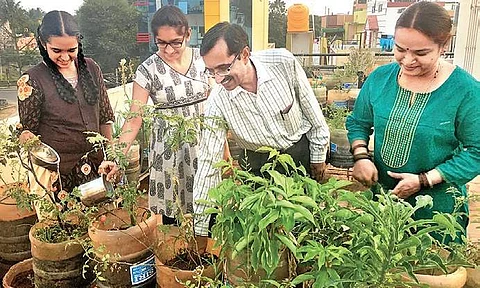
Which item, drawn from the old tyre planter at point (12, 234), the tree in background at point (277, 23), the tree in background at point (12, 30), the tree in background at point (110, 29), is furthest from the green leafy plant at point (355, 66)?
the old tyre planter at point (12, 234)

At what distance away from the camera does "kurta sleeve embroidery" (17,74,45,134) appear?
1635 millimetres

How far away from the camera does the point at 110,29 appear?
2.77 meters

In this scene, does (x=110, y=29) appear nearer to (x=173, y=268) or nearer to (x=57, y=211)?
(x=57, y=211)

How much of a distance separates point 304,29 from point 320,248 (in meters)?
5.37

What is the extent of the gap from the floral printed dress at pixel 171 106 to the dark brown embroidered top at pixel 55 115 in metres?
0.24

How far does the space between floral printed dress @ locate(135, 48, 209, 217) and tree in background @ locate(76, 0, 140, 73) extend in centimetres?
60

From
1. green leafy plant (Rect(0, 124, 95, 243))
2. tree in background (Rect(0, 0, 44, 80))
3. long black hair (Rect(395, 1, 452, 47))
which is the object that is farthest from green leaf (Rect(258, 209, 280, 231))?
tree in background (Rect(0, 0, 44, 80))

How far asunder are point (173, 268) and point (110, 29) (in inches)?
81.1

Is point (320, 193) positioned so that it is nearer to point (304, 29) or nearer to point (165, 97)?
point (165, 97)

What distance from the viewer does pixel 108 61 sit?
2.64m

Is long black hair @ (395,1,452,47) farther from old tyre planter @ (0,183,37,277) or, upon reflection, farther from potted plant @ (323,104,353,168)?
old tyre planter @ (0,183,37,277)

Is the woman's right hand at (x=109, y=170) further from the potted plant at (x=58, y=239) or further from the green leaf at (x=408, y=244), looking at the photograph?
the green leaf at (x=408, y=244)

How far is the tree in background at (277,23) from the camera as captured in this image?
5.32 m

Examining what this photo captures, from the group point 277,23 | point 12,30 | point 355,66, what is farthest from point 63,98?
point 277,23
